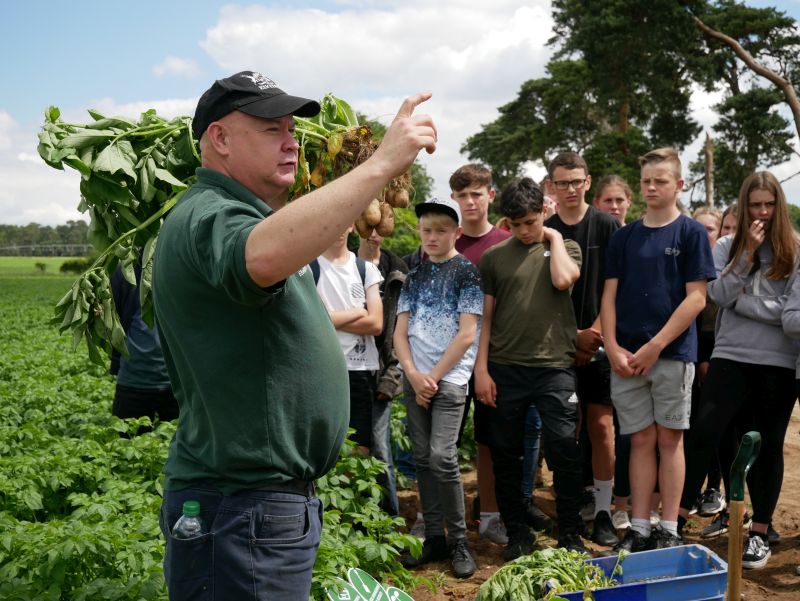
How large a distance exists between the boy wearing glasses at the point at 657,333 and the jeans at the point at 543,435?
0.30 metres

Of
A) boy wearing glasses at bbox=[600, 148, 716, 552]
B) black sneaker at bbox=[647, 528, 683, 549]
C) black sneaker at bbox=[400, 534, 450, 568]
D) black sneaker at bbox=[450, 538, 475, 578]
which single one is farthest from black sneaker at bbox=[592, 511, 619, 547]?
black sneaker at bbox=[400, 534, 450, 568]

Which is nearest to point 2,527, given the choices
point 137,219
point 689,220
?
point 137,219

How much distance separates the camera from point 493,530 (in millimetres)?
5391

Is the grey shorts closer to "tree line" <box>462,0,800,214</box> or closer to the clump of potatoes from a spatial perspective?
the clump of potatoes

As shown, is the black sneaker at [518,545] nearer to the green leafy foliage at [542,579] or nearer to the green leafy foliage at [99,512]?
the green leafy foliage at [99,512]

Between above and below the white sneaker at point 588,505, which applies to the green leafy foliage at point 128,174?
above

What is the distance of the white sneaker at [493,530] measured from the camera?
5348 millimetres

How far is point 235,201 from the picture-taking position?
215cm

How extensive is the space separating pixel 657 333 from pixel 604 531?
1.30 meters

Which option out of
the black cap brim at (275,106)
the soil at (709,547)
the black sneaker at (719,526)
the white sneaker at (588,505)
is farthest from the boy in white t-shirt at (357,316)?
the black cap brim at (275,106)

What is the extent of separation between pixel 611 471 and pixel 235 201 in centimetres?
401

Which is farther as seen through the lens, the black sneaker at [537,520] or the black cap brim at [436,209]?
the black sneaker at [537,520]

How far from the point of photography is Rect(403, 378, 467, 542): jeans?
495cm

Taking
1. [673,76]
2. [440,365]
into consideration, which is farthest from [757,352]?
Answer: [673,76]
